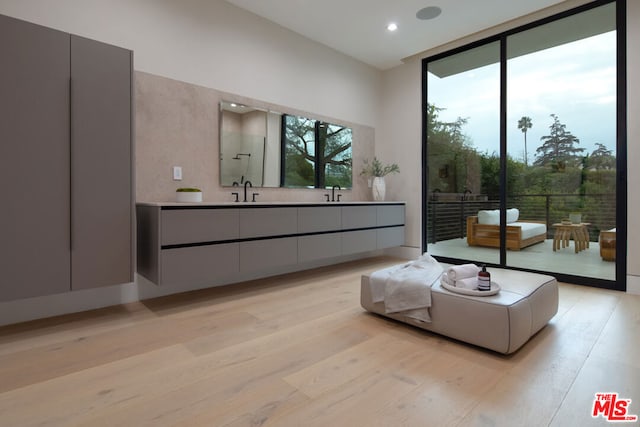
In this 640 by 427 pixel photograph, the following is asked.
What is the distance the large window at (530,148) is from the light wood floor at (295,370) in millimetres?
1127

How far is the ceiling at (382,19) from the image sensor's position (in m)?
3.39

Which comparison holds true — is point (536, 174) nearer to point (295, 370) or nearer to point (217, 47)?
point (295, 370)

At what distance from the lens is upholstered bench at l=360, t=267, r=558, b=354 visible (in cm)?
180

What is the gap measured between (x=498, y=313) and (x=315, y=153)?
2.91m

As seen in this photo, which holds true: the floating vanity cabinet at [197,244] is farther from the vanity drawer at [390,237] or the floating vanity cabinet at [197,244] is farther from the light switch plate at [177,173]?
the vanity drawer at [390,237]

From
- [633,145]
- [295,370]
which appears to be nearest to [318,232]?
[295,370]

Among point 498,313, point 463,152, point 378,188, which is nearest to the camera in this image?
point 498,313

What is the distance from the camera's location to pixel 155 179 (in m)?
2.88

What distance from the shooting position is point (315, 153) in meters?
4.20

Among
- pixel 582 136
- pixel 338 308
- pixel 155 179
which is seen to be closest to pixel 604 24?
pixel 582 136

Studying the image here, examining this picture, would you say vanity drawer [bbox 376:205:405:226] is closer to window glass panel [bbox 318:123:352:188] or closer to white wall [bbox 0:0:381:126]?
window glass panel [bbox 318:123:352:188]

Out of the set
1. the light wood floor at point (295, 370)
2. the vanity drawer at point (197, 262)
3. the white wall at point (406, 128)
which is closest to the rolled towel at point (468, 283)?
the light wood floor at point (295, 370)

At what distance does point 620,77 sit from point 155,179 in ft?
14.5

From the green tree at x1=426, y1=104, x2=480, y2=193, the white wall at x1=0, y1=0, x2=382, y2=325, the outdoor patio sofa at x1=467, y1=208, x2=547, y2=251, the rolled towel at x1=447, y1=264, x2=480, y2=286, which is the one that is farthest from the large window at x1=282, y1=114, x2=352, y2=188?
the rolled towel at x1=447, y1=264, x2=480, y2=286
